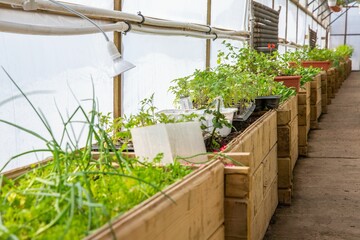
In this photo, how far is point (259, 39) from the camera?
805 cm

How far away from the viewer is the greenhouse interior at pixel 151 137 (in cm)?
131

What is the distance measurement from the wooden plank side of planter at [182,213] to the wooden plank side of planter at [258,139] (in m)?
0.55

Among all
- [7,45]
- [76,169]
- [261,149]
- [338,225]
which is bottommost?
[338,225]

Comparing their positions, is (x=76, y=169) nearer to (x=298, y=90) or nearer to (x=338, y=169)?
(x=338, y=169)

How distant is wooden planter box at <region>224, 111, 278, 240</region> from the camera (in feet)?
6.34

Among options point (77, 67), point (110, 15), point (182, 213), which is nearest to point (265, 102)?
point (110, 15)

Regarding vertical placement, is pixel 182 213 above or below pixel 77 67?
below

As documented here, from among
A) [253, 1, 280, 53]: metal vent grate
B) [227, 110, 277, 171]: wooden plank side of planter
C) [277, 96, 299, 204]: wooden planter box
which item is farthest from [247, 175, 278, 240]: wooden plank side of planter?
[253, 1, 280, 53]: metal vent grate

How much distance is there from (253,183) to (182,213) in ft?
4.16

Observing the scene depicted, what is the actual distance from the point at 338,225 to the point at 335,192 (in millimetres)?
851

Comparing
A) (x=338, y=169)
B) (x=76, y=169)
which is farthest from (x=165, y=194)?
(x=338, y=169)

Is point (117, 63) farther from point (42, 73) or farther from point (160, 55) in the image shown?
point (160, 55)

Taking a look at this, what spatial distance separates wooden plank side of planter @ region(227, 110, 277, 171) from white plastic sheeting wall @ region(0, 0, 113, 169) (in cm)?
87

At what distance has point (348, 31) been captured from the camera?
83.6 ft
